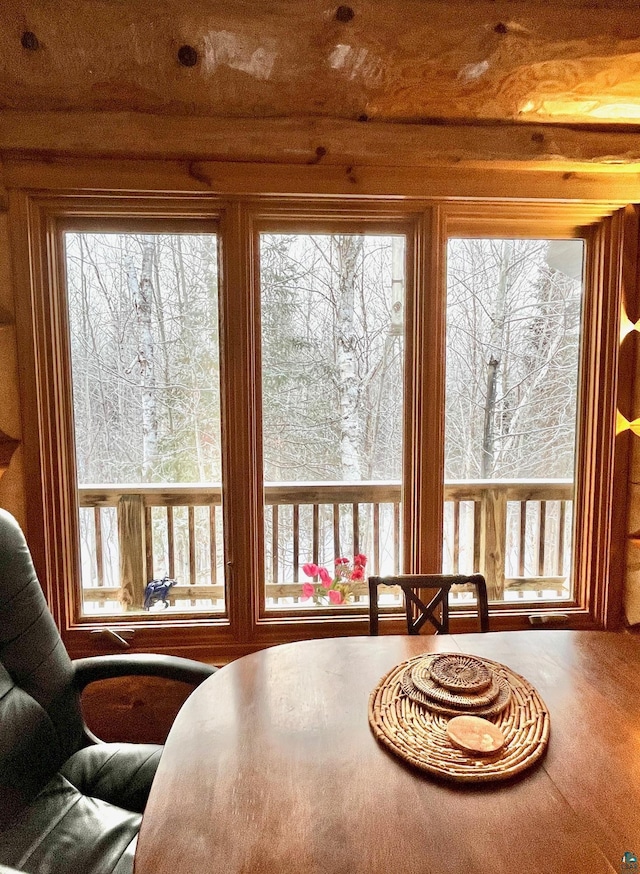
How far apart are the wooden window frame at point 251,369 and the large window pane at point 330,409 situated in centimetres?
7

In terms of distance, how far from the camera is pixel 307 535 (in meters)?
2.20

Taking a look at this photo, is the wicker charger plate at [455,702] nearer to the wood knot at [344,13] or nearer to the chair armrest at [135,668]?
the chair armrest at [135,668]

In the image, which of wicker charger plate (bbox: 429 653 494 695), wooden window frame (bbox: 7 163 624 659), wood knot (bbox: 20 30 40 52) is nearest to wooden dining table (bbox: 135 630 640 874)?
wicker charger plate (bbox: 429 653 494 695)

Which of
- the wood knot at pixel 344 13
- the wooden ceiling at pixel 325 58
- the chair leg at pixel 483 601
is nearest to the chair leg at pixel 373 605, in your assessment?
the chair leg at pixel 483 601

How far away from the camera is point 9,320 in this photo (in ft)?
6.05

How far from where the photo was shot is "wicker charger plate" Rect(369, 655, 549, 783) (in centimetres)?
97

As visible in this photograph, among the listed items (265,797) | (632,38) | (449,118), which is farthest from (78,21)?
(265,797)

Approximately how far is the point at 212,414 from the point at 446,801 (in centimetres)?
148

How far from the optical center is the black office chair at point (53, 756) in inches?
44.0

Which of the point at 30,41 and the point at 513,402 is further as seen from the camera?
the point at 513,402

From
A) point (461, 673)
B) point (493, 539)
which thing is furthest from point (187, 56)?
point (493, 539)

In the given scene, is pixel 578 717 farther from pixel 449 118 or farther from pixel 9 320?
pixel 9 320

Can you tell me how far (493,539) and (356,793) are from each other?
1584 mm

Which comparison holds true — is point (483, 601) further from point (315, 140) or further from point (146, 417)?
point (315, 140)
